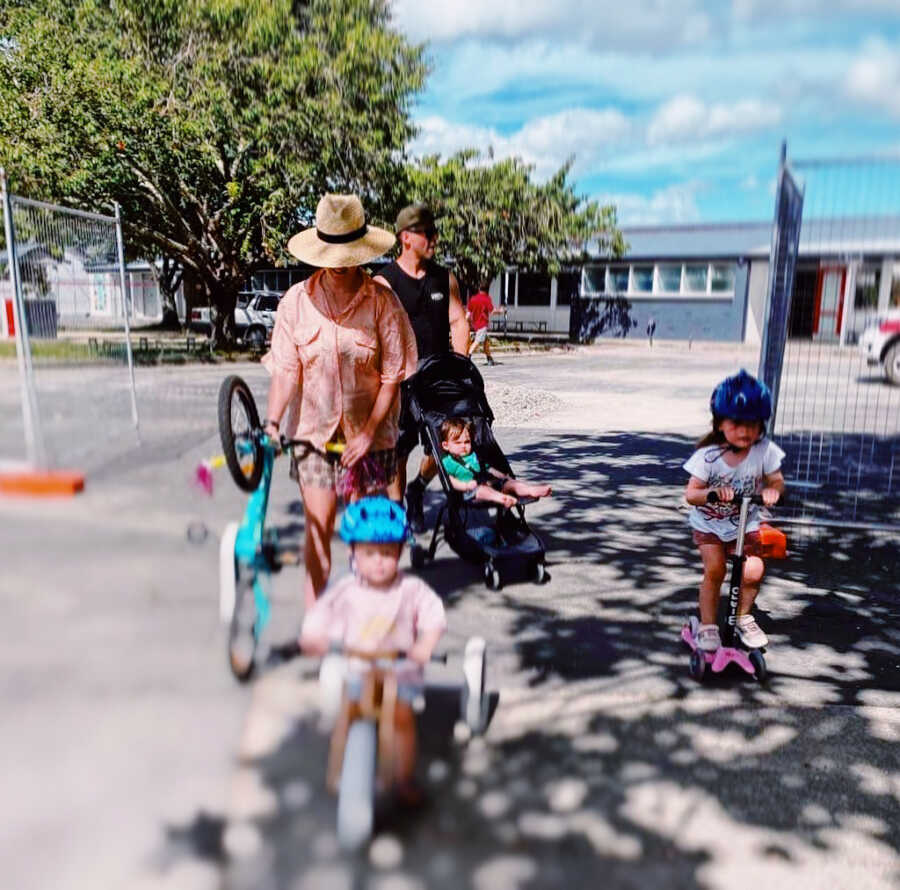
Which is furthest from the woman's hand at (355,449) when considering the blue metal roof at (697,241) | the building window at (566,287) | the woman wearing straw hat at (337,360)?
the building window at (566,287)

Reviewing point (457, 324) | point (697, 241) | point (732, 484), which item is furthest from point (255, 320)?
point (732, 484)

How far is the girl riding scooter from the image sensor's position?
3.71 metres

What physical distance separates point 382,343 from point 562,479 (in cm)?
465

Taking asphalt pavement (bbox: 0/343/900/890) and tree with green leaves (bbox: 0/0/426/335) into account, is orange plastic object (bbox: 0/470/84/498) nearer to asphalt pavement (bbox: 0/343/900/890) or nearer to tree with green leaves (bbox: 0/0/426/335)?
asphalt pavement (bbox: 0/343/900/890)

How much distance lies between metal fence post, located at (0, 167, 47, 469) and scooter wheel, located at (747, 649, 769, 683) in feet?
21.4

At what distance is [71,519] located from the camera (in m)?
6.57

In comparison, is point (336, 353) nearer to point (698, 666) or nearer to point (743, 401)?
point (743, 401)

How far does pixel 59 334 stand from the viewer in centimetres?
858

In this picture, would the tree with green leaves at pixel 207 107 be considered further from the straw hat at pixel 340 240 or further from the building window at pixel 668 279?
the building window at pixel 668 279

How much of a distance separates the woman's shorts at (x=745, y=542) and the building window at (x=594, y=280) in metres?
34.5

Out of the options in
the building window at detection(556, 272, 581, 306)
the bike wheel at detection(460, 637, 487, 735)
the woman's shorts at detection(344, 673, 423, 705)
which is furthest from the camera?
the building window at detection(556, 272, 581, 306)

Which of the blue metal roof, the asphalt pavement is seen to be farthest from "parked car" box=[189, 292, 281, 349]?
the asphalt pavement

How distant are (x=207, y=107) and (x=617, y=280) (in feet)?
73.9

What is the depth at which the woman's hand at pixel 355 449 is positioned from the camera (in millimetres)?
3816
